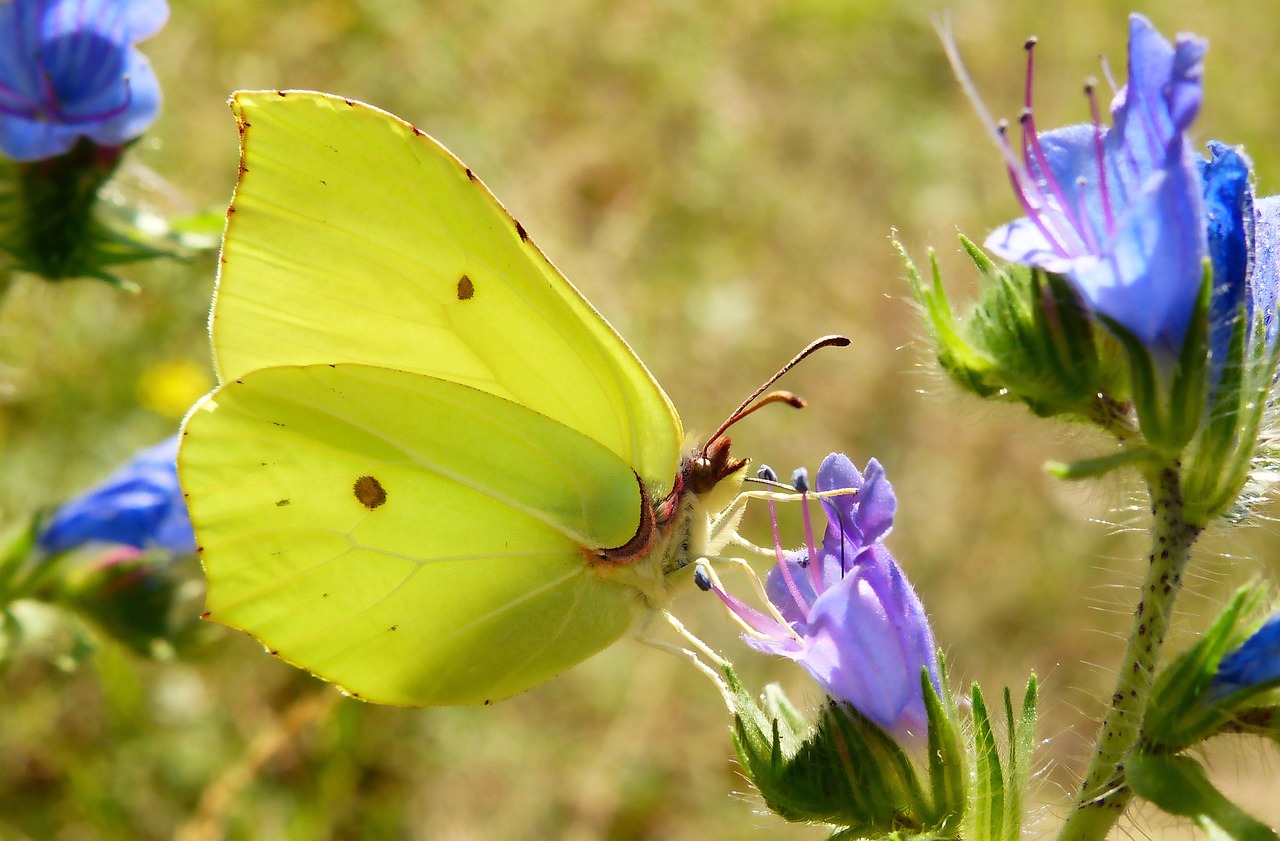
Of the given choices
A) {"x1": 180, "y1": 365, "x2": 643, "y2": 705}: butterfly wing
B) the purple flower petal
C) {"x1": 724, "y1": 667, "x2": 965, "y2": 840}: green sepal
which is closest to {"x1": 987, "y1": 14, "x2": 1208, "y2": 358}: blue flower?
the purple flower petal

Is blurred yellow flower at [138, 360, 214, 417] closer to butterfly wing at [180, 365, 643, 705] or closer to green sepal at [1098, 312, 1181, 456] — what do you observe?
butterfly wing at [180, 365, 643, 705]

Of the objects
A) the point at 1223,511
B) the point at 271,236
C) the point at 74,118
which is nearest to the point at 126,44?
the point at 74,118

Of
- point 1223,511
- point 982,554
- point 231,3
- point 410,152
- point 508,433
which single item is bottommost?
point 982,554

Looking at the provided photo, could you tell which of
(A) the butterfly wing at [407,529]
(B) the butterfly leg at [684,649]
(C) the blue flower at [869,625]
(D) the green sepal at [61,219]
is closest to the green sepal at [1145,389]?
(C) the blue flower at [869,625]

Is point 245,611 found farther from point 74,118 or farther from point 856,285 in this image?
point 856,285

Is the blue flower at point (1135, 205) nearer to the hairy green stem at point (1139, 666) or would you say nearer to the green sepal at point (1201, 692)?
the hairy green stem at point (1139, 666)

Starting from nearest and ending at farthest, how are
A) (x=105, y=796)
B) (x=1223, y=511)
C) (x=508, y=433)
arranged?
1. (x=1223, y=511)
2. (x=508, y=433)
3. (x=105, y=796)
